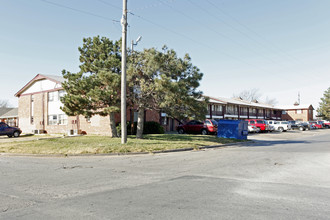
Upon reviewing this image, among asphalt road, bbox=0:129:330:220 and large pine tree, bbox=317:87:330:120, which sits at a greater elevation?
large pine tree, bbox=317:87:330:120

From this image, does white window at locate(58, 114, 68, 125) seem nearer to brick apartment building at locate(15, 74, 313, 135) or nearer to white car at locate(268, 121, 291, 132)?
brick apartment building at locate(15, 74, 313, 135)

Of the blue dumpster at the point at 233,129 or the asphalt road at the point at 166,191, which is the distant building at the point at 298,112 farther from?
the asphalt road at the point at 166,191

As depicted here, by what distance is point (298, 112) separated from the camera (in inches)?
2876

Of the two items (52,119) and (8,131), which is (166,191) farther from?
(52,119)

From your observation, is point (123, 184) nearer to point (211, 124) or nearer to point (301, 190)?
point (301, 190)

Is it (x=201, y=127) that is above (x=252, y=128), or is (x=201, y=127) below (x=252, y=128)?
above

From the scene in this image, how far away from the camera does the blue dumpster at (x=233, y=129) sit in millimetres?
20719

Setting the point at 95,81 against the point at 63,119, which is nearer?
the point at 95,81

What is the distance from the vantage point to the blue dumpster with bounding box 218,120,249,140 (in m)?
20.7

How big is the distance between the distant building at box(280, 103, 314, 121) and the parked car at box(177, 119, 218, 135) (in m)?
52.6

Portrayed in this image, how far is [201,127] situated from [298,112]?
57.7 meters

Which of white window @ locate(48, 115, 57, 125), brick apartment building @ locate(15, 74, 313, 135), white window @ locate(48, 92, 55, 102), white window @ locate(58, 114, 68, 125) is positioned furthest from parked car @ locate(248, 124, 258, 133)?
white window @ locate(48, 92, 55, 102)

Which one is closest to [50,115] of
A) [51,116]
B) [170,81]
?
[51,116]

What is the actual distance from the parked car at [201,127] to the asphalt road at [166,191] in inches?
640
